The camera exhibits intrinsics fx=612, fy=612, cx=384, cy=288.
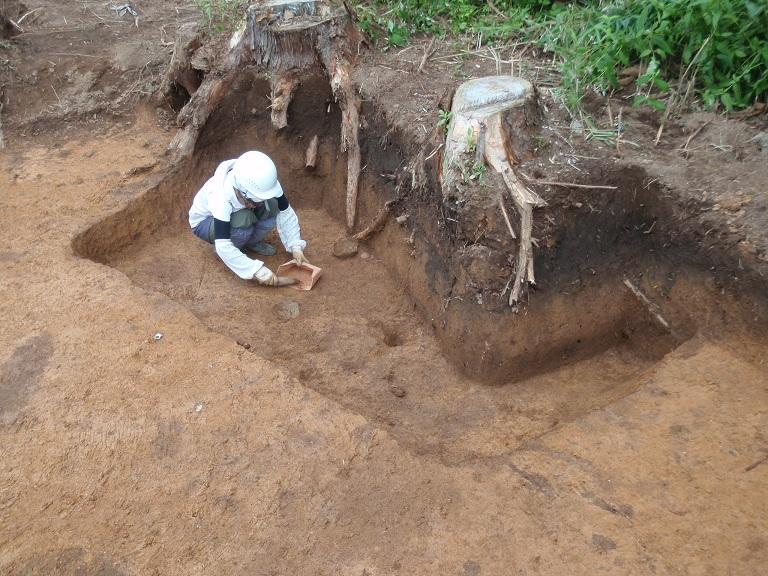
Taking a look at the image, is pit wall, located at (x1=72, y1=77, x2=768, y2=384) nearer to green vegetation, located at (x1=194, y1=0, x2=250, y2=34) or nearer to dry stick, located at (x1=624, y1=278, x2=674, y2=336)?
dry stick, located at (x1=624, y1=278, x2=674, y2=336)

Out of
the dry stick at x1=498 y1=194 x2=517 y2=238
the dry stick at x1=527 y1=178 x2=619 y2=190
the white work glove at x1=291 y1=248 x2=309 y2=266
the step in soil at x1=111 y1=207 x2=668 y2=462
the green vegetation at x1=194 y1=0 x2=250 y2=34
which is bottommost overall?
the step in soil at x1=111 y1=207 x2=668 y2=462

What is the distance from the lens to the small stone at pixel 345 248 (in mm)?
4836

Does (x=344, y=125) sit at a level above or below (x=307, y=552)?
above

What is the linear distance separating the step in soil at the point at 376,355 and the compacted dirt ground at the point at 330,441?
0.06 feet

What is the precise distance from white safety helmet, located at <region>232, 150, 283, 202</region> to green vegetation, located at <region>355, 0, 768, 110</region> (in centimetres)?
204

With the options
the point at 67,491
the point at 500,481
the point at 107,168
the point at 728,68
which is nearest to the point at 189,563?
the point at 67,491

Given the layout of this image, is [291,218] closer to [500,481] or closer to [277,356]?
[277,356]

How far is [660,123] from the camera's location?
12.6 ft

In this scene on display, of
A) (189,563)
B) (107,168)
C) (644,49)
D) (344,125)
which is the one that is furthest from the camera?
(107,168)

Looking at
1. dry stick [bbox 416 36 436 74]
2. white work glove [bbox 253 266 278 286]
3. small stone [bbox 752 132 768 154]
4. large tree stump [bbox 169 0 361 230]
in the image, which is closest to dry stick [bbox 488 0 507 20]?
dry stick [bbox 416 36 436 74]

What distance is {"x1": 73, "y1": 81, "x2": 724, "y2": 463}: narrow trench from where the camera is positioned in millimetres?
3486

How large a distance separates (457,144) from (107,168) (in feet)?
10.5

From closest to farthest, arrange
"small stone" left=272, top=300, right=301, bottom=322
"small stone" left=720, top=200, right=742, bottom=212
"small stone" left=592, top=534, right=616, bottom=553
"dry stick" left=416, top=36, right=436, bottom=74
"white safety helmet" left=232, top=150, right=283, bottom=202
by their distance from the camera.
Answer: "small stone" left=592, top=534, right=616, bottom=553
"small stone" left=720, top=200, right=742, bottom=212
"white safety helmet" left=232, top=150, right=283, bottom=202
"small stone" left=272, top=300, right=301, bottom=322
"dry stick" left=416, top=36, right=436, bottom=74

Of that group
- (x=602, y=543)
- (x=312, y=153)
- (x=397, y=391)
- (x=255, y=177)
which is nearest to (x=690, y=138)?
(x=397, y=391)
